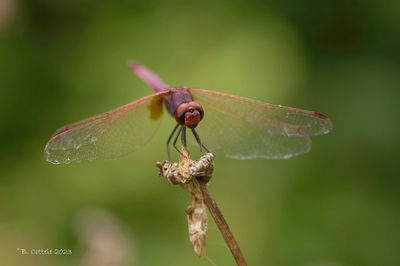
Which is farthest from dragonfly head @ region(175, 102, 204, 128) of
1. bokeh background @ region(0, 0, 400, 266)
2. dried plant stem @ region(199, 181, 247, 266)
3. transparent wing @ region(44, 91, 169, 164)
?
bokeh background @ region(0, 0, 400, 266)

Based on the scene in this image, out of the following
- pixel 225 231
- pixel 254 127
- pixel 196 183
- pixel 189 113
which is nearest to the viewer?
pixel 225 231

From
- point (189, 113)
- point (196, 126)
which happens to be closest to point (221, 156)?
point (196, 126)

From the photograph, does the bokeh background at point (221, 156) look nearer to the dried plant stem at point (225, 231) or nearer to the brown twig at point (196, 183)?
the brown twig at point (196, 183)

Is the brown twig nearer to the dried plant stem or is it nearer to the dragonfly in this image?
the dried plant stem

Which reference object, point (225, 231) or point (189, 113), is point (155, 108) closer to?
point (189, 113)

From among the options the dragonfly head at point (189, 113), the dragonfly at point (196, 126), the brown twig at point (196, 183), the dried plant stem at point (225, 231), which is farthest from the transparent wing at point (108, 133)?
the dried plant stem at point (225, 231)

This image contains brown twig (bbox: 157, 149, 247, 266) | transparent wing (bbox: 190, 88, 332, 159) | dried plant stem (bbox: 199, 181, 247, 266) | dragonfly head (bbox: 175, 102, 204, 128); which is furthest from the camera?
transparent wing (bbox: 190, 88, 332, 159)

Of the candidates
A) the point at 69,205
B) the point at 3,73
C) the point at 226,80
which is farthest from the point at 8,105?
the point at 226,80
